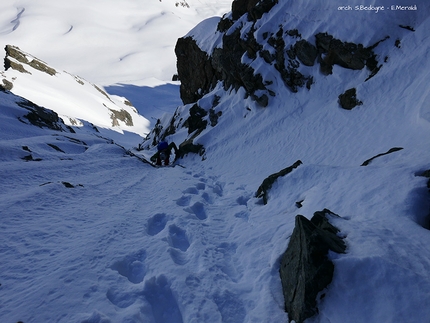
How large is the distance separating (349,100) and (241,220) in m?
8.91

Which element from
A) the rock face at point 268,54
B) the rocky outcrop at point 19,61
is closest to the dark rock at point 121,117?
the rocky outcrop at point 19,61

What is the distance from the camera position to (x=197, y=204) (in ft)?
26.1

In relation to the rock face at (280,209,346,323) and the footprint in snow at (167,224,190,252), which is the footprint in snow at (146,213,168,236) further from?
the rock face at (280,209,346,323)

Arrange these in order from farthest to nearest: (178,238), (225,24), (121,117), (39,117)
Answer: (121,117) < (225,24) < (39,117) < (178,238)

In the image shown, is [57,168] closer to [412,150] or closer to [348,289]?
[348,289]

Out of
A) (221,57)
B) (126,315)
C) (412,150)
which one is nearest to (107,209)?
(126,315)

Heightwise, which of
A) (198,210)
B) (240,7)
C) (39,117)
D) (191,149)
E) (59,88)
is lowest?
(198,210)

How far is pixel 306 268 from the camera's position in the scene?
3531 mm

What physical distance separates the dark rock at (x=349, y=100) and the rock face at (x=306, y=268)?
1003 centimetres

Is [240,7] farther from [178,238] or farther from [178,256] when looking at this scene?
[178,256]

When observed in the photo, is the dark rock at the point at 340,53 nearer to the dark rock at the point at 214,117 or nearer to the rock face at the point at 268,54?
the rock face at the point at 268,54

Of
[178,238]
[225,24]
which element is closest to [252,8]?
[225,24]

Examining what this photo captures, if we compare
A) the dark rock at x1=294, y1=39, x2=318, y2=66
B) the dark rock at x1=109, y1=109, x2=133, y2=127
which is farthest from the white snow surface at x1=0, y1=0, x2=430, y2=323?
the dark rock at x1=109, y1=109, x2=133, y2=127

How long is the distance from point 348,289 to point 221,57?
20.7 m
